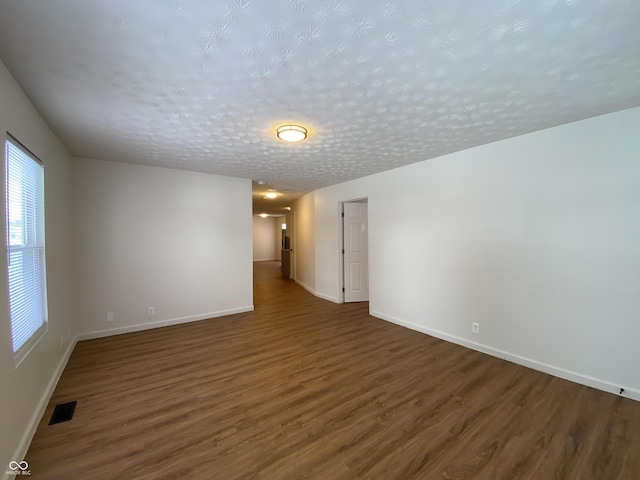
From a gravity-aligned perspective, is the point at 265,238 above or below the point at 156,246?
above

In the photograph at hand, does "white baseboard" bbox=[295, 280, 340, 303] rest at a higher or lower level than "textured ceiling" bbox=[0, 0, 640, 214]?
lower

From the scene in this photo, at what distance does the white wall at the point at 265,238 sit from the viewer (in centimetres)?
1327

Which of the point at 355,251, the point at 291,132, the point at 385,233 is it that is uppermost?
the point at 291,132

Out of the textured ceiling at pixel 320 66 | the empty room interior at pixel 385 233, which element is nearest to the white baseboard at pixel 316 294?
the empty room interior at pixel 385 233

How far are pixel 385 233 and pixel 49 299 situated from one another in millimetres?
4304

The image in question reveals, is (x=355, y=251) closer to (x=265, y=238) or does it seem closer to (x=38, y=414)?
(x=38, y=414)

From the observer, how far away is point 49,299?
2439 millimetres

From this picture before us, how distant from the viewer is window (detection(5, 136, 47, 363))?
5.59 feet

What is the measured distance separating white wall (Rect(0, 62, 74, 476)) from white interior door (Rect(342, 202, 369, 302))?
4.34 meters

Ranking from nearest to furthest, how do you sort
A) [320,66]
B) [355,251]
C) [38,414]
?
[320,66]
[38,414]
[355,251]

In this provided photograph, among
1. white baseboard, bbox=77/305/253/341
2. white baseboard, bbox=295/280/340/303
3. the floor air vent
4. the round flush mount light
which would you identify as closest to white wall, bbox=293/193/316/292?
white baseboard, bbox=295/280/340/303

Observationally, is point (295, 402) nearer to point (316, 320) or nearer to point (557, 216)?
point (316, 320)

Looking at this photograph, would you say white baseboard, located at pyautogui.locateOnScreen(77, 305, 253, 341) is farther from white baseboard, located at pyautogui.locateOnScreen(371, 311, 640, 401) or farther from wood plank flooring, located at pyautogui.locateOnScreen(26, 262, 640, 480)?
white baseboard, located at pyautogui.locateOnScreen(371, 311, 640, 401)

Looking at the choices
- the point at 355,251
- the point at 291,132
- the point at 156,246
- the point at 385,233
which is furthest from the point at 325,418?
the point at 355,251
